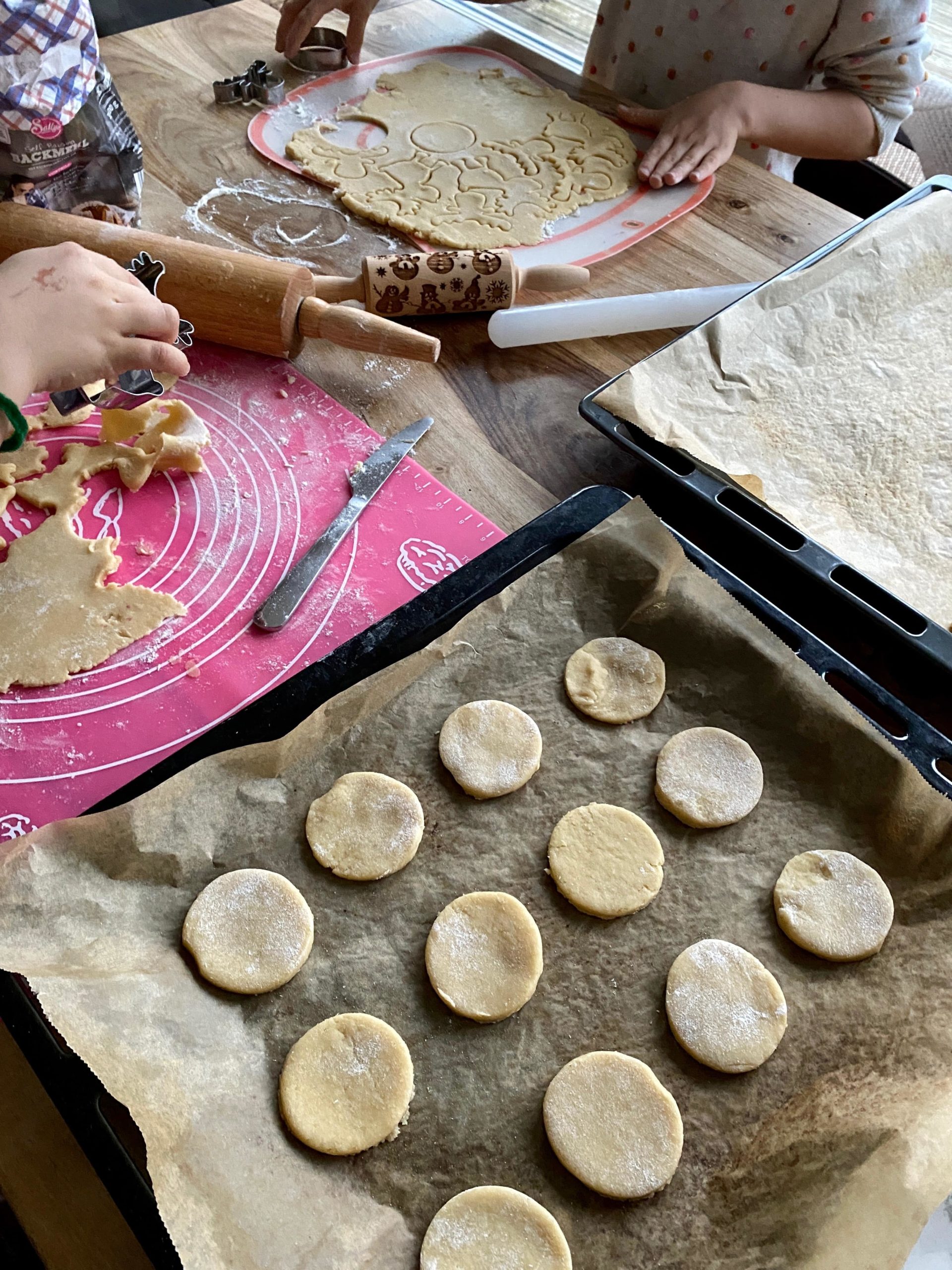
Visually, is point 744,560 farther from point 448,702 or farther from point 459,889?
point 459,889

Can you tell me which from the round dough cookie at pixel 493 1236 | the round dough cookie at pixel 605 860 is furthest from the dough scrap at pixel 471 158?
the round dough cookie at pixel 493 1236

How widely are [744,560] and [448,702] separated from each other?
0.43m

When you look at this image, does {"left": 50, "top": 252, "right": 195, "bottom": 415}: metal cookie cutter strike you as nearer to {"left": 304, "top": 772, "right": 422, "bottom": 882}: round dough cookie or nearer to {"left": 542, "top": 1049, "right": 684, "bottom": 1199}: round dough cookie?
{"left": 304, "top": 772, "right": 422, "bottom": 882}: round dough cookie

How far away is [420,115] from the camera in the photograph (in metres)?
1.84

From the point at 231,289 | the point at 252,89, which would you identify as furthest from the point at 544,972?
the point at 252,89

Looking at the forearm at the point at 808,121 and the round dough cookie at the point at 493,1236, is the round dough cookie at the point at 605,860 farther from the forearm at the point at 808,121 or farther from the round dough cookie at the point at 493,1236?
the forearm at the point at 808,121

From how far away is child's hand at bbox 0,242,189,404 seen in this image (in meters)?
1.10

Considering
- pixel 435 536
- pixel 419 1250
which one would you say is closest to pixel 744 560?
pixel 435 536

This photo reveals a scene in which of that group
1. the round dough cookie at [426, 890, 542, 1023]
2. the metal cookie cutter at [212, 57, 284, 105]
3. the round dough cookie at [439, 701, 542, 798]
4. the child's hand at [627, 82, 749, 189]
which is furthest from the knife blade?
the metal cookie cutter at [212, 57, 284, 105]

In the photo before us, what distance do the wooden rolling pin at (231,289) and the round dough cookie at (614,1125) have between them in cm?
97

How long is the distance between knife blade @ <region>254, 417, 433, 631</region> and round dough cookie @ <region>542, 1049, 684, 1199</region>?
1.90ft

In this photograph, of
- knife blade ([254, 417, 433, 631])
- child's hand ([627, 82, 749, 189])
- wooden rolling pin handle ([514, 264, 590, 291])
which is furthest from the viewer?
child's hand ([627, 82, 749, 189])

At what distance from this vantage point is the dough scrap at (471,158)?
5.34 feet

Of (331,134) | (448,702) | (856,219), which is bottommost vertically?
(448,702)
